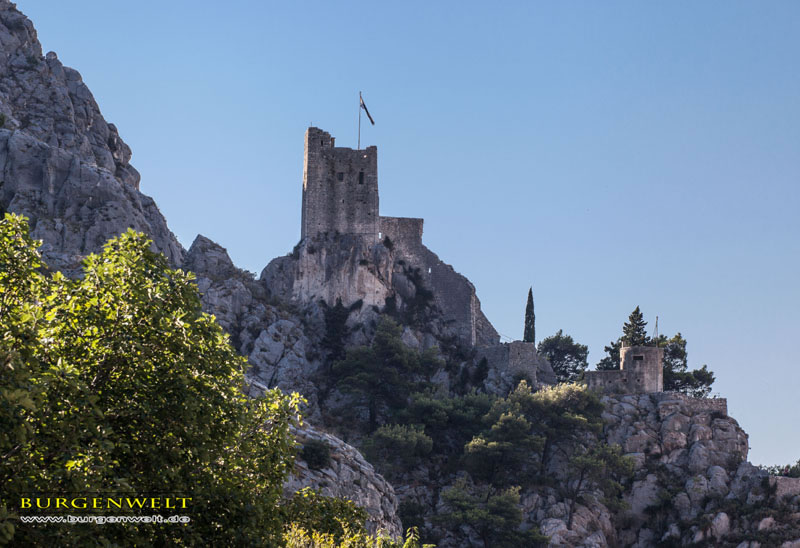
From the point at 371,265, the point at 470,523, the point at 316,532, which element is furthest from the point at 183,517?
the point at 371,265

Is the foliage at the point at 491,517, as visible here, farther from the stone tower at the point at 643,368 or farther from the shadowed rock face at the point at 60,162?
the shadowed rock face at the point at 60,162

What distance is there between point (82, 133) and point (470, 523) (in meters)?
43.7

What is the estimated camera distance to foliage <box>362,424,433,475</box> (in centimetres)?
6831

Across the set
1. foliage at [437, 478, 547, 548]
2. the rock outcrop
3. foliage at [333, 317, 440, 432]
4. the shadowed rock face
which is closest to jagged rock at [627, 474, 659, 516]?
the rock outcrop

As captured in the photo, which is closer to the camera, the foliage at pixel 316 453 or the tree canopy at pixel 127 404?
the tree canopy at pixel 127 404

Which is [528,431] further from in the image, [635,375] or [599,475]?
[635,375]

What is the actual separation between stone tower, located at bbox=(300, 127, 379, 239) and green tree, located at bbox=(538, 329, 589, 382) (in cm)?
2614

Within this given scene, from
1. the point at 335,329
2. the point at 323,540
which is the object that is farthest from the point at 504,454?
the point at 323,540

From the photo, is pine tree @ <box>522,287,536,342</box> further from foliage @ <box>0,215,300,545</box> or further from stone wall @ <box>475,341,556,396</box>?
foliage @ <box>0,215,300,545</box>

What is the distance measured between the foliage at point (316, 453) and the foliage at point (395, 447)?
22.4m

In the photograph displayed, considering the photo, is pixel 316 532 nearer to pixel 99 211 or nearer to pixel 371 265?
pixel 99 211

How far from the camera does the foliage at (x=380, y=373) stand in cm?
7475

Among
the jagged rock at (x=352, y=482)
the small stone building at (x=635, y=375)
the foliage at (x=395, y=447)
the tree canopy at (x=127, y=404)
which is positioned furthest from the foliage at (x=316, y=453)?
the small stone building at (x=635, y=375)

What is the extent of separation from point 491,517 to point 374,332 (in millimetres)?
21857
